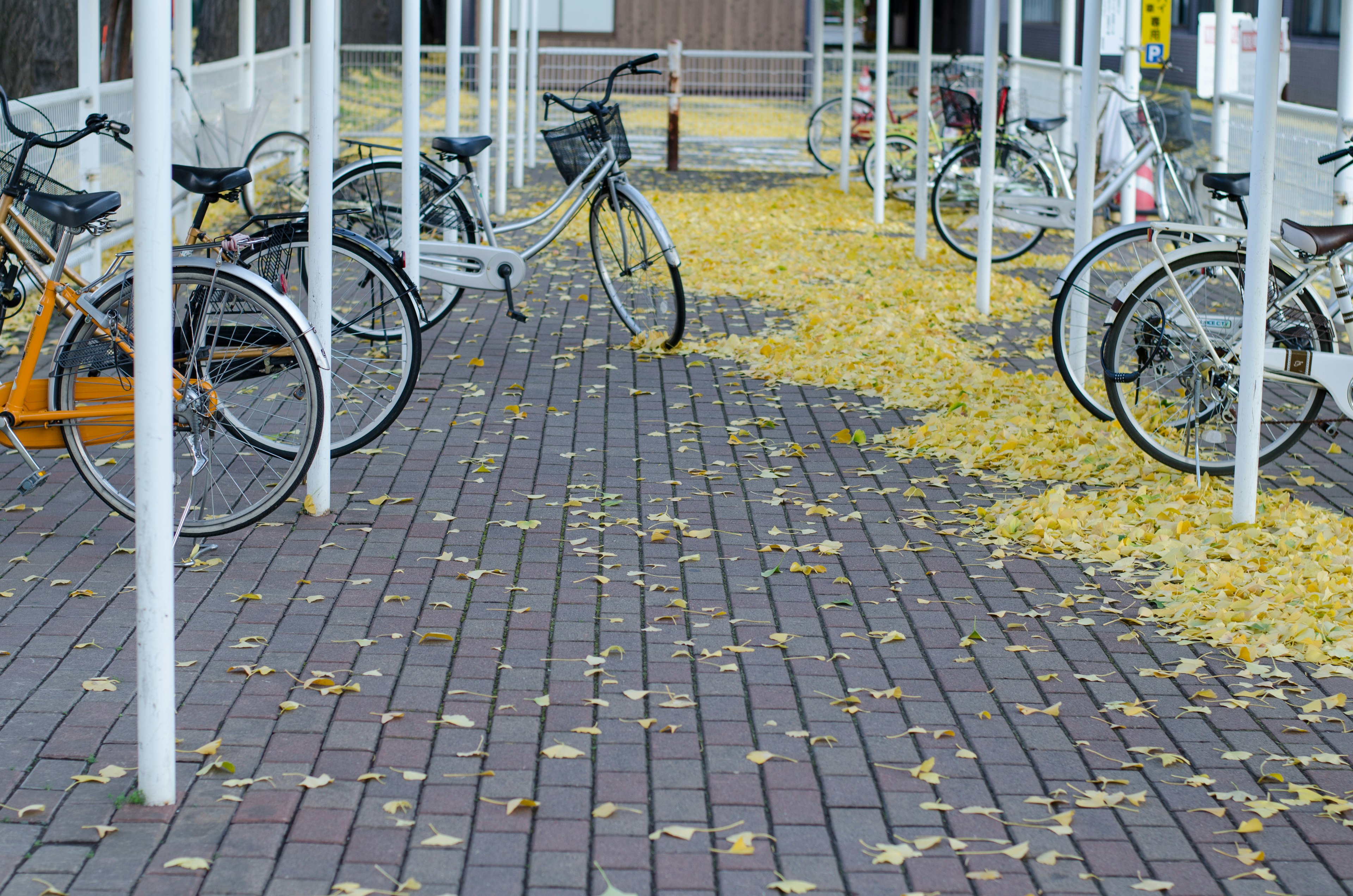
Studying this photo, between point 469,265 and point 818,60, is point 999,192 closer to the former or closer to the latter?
point 469,265

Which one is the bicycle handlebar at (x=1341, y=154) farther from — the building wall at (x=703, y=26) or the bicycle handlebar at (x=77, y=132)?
the building wall at (x=703, y=26)

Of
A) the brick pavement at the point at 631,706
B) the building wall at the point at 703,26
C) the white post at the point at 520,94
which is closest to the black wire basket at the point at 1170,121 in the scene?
the brick pavement at the point at 631,706

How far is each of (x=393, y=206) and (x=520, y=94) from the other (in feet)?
22.1

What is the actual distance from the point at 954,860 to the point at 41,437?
327 cm

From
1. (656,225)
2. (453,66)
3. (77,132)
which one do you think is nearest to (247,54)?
(453,66)

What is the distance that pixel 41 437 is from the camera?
488 centimetres

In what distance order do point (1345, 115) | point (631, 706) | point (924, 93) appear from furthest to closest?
point (924, 93)
point (1345, 115)
point (631, 706)

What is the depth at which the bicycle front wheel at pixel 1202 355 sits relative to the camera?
551cm

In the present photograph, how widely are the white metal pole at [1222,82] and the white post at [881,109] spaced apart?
2324mm

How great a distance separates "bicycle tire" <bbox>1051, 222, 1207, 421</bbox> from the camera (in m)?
5.98

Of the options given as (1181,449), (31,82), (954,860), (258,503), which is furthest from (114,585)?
(31,82)

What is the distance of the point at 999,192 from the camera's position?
11.5 m

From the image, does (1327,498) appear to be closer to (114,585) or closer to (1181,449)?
(1181,449)

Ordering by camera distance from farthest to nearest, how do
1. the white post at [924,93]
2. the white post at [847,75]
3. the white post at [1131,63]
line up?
the white post at [847,75] < the white post at [1131,63] < the white post at [924,93]
